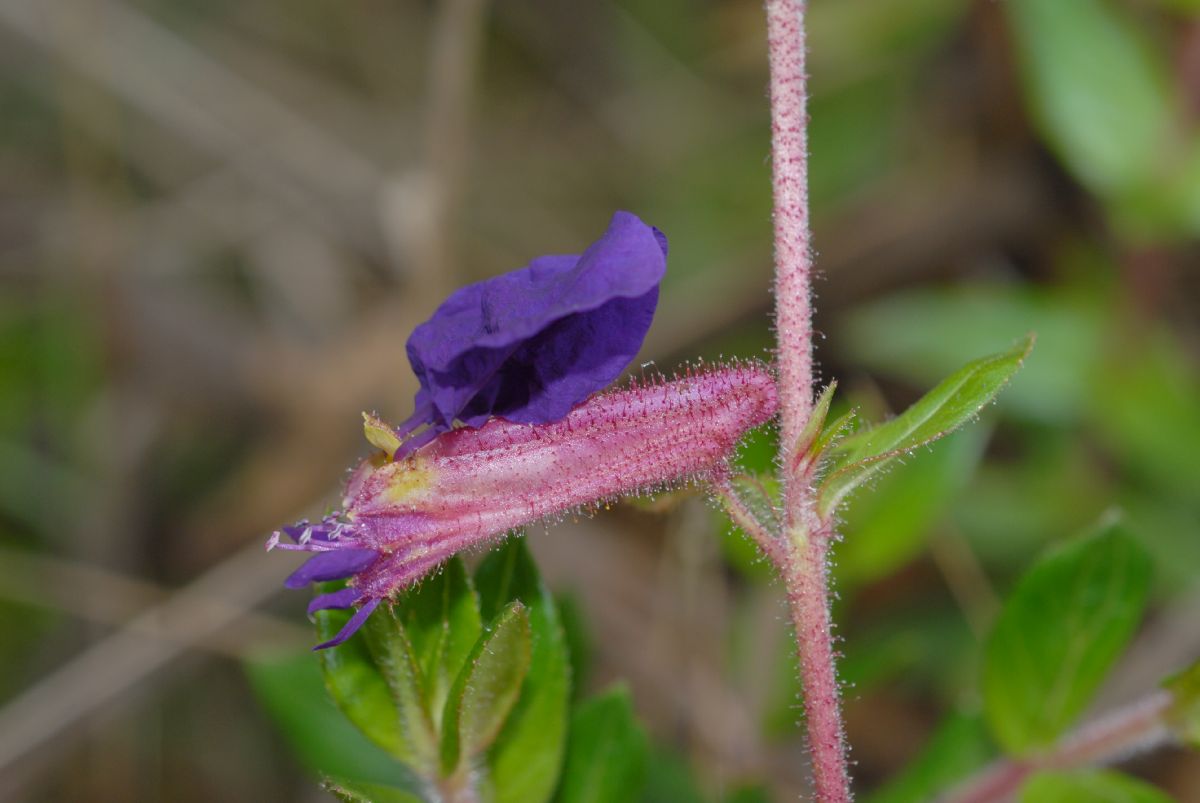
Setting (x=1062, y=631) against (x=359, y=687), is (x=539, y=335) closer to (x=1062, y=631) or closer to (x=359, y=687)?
(x=359, y=687)

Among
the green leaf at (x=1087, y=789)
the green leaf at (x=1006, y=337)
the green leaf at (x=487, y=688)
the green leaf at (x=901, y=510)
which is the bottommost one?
the green leaf at (x=1087, y=789)

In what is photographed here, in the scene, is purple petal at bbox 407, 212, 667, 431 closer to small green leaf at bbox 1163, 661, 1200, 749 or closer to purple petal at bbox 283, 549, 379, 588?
purple petal at bbox 283, 549, 379, 588

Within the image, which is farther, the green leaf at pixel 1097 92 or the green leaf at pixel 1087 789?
the green leaf at pixel 1097 92

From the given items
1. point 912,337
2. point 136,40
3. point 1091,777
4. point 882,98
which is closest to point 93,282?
point 136,40

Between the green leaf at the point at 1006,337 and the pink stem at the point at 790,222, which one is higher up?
the green leaf at the point at 1006,337

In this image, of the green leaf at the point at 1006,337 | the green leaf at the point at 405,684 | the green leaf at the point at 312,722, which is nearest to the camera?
the green leaf at the point at 405,684

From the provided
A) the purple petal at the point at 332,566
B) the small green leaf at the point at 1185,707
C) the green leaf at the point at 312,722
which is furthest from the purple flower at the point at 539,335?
the small green leaf at the point at 1185,707

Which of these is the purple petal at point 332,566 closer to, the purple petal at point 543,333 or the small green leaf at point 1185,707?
the purple petal at point 543,333

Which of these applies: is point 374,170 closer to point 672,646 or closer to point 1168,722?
point 672,646
